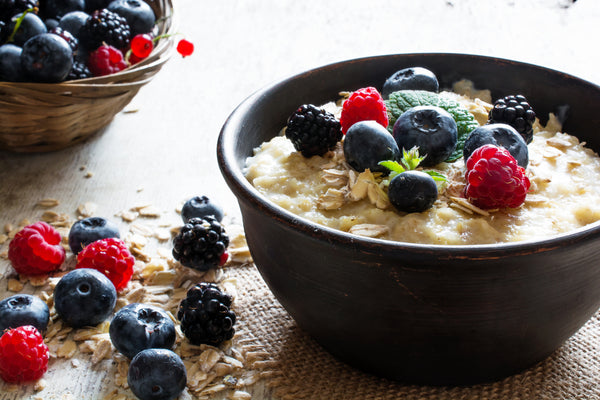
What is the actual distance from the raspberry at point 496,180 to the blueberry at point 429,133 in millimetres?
154

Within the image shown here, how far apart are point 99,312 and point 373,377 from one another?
0.88 meters

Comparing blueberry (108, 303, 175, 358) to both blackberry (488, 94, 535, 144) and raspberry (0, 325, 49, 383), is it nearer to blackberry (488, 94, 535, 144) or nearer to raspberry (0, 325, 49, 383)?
raspberry (0, 325, 49, 383)

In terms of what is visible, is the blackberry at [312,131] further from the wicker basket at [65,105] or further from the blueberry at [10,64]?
the blueberry at [10,64]

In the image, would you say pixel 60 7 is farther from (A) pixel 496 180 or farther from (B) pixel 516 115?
(A) pixel 496 180

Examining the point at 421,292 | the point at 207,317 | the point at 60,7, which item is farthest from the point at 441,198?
the point at 60,7

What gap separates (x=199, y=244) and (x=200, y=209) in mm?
297

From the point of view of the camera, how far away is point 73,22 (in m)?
2.92

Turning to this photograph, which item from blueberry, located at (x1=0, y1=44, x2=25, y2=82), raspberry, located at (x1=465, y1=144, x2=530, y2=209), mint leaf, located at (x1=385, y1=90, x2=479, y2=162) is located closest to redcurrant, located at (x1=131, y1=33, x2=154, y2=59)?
blueberry, located at (x1=0, y1=44, x2=25, y2=82)

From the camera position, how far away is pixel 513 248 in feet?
4.56

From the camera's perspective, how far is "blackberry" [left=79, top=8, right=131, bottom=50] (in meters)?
2.86

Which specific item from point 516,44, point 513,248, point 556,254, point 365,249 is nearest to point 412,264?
point 365,249

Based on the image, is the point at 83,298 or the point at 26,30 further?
the point at 26,30

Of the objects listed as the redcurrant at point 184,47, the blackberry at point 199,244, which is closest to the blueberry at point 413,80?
the blackberry at point 199,244

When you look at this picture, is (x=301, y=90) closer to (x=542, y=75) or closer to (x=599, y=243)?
(x=542, y=75)
